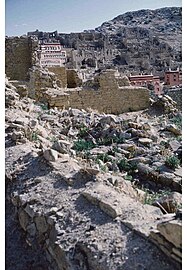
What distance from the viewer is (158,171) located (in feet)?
17.1

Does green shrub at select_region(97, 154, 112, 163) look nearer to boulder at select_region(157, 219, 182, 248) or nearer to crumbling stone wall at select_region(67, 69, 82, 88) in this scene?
boulder at select_region(157, 219, 182, 248)

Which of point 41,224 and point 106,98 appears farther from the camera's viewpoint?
point 106,98

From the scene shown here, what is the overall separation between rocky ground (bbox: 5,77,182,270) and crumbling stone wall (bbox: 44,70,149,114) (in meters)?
3.89

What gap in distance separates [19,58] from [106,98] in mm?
2305

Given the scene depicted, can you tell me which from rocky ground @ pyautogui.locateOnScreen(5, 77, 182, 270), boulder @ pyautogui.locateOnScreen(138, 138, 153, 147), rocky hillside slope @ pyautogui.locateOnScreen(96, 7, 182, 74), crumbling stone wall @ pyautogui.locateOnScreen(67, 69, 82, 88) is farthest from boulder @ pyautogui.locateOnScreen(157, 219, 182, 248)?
rocky hillside slope @ pyautogui.locateOnScreen(96, 7, 182, 74)

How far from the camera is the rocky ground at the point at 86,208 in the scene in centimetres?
237

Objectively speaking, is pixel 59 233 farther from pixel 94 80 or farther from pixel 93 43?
pixel 93 43

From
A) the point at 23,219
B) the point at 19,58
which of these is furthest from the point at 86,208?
the point at 19,58

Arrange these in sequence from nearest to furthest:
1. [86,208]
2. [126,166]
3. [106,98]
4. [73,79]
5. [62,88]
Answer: [86,208]
[126,166]
[62,88]
[106,98]
[73,79]

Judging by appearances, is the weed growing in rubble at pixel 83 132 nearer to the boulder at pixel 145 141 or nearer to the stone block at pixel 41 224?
the boulder at pixel 145 141

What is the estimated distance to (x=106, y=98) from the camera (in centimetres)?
1043

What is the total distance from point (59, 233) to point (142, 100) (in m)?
8.44

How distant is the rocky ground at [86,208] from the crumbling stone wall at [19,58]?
4524 mm

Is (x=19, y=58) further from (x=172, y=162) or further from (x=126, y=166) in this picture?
(x=172, y=162)
